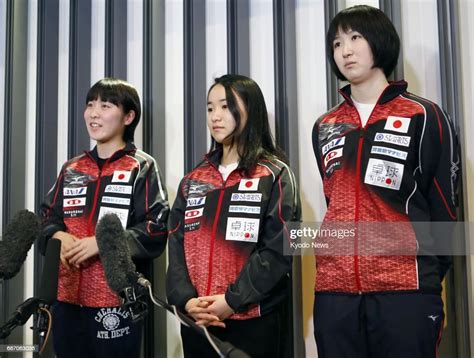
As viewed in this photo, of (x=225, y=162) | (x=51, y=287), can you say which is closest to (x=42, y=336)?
(x=51, y=287)

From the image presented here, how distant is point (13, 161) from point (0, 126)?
0.67 feet

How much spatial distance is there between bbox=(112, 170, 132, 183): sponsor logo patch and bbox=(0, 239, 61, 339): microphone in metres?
0.99

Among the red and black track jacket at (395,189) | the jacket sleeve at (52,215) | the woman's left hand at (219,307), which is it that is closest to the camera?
the red and black track jacket at (395,189)

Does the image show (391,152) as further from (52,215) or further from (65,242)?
(52,215)

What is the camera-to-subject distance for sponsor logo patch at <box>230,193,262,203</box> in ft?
6.59

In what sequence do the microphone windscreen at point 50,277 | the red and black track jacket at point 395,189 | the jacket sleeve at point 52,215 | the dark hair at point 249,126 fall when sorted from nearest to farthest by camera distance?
the microphone windscreen at point 50,277, the red and black track jacket at point 395,189, the dark hair at point 249,126, the jacket sleeve at point 52,215

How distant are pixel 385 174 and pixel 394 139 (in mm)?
116

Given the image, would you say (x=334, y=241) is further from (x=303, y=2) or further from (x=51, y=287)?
(x=303, y=2)

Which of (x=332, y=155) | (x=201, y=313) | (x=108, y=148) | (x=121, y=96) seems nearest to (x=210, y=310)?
(x=201, y=313)

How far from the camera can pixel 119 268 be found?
1169mm

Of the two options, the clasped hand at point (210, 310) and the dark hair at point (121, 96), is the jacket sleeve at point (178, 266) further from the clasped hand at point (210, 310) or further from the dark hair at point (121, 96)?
the dark hair at point (121, 96)

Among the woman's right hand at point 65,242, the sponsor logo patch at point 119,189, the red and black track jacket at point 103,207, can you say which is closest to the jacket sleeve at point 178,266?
the red and black track jacket at point 103,207

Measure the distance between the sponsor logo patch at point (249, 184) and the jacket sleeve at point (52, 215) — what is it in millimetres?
778

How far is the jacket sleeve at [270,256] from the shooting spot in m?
1.86
